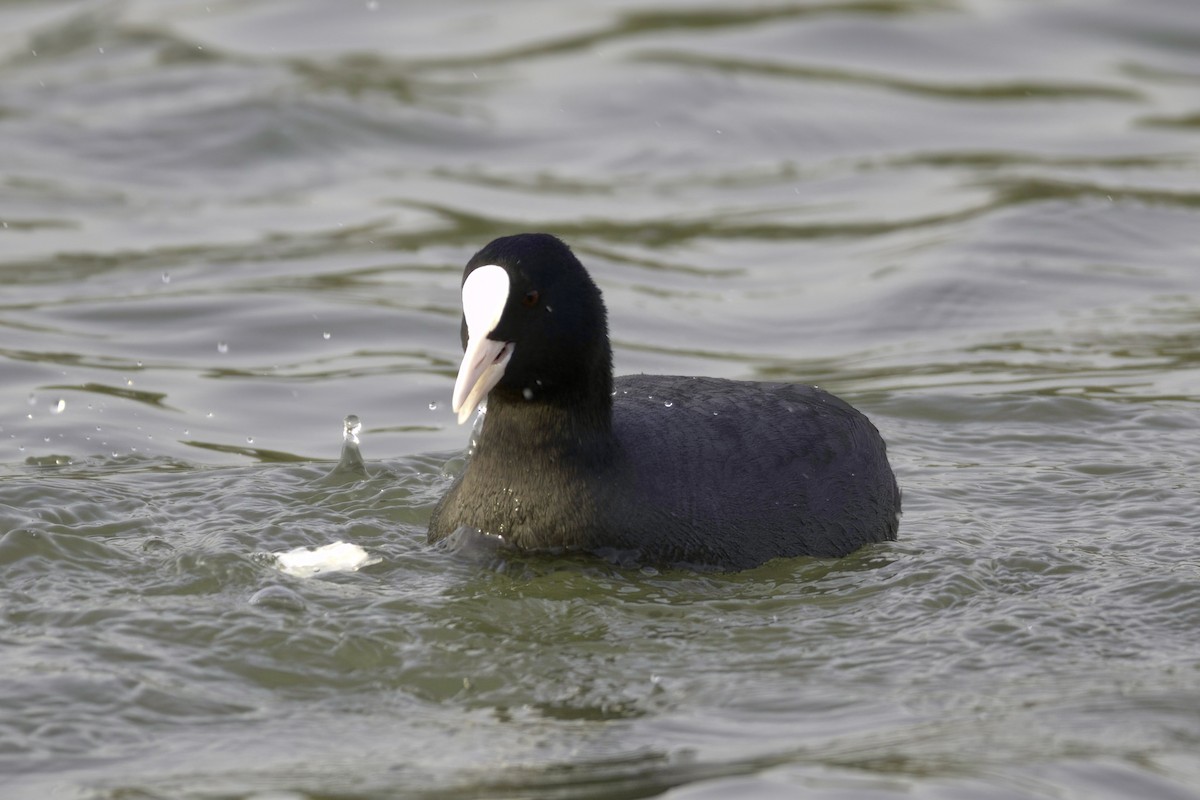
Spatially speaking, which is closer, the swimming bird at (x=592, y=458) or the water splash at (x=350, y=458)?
the swimming bird at (x=592, y=458)

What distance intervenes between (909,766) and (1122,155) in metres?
7.56

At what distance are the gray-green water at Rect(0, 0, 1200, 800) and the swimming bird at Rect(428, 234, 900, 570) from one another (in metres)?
0.11

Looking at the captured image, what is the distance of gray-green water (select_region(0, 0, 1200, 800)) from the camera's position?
4125 mm

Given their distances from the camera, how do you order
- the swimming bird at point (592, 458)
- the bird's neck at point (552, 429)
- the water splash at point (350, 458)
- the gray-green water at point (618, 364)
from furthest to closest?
the water splash at point (350, 458) < the bird's neck at point (552, 429) < the swimming bird at point (592, 458) < the gray-green water at point (618, 364)

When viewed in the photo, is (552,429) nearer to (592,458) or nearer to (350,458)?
(592,458)

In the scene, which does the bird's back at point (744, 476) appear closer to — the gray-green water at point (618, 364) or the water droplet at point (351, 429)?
the gray-green water at point (618, 364)

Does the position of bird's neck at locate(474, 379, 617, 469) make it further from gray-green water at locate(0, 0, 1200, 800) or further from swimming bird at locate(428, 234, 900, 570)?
gray-green water at locate(0, 0, 1200, 800)

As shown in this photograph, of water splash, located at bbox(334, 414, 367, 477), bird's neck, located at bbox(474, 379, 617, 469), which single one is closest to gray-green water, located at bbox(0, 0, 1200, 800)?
water splash, located at bbox(334, 414, 367, 477)

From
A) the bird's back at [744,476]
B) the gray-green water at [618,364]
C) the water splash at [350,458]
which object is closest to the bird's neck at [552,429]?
the bird's back at [744,476]

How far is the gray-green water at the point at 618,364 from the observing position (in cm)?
412

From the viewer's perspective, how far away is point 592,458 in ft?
16.6

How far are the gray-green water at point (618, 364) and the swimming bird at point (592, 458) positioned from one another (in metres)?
0.11

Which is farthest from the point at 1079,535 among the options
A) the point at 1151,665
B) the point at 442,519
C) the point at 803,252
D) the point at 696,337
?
the point at 803,252

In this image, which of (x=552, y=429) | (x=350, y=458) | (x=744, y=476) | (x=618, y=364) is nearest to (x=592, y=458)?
(x=552, y=429)
